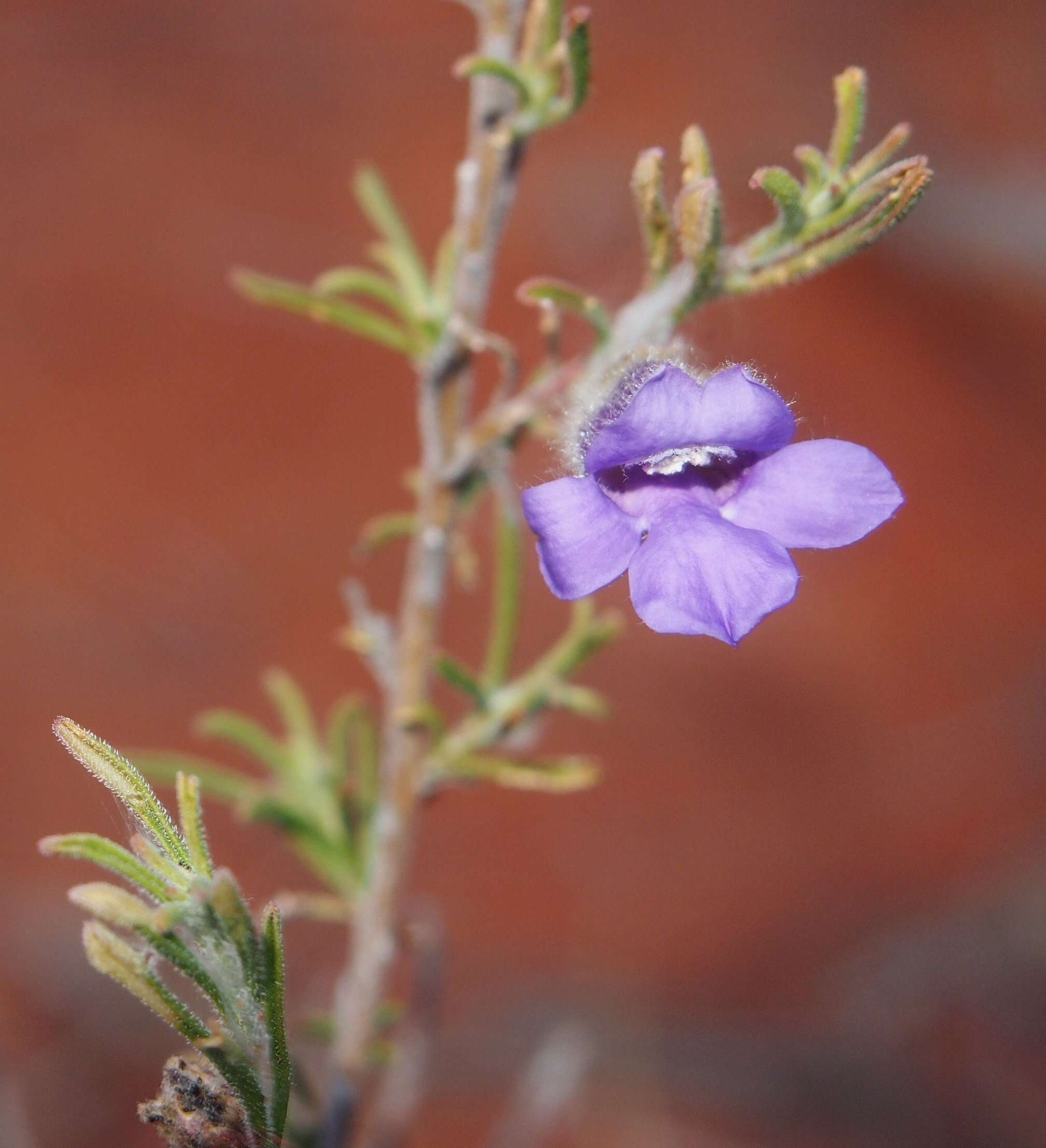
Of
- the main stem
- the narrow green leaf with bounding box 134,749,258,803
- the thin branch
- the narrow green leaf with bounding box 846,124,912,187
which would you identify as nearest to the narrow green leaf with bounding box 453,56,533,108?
the main stem

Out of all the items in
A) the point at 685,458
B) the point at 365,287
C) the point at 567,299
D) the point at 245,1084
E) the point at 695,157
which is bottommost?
the point at 245,1084

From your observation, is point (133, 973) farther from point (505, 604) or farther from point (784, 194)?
point (505, 604)

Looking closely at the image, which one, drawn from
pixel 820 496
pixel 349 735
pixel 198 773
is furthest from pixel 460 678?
pixel 820 496

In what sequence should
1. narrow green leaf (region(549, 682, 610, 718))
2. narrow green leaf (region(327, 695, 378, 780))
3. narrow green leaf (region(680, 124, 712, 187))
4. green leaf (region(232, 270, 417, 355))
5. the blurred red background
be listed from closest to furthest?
narrow green leaf (region(680, 124, 712, 187)) < green leaf (region(232, 270, 417, 355)) < narrow green leaf (region(549, 682, 610, 718)) < narrow green leaf (region(327, 695, 378, 780)) < the blurred red background

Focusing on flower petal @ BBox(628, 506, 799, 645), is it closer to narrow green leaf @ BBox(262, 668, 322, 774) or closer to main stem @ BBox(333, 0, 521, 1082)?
main stem @ BBox(333, 0, 521, 1082)

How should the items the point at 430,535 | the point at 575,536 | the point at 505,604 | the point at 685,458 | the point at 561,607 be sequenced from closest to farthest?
the point at 575,536 → the point at 685,458 → the point at 430,535 → the point at 505,604 → the point at 561,607

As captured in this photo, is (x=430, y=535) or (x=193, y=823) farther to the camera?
(x=430, y=535)

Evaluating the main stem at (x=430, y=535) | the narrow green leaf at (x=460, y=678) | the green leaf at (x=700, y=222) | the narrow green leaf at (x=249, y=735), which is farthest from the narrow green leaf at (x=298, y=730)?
the green leaf at (x=700, y=222)

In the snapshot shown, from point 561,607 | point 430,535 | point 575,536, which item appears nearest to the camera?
point 575,536
